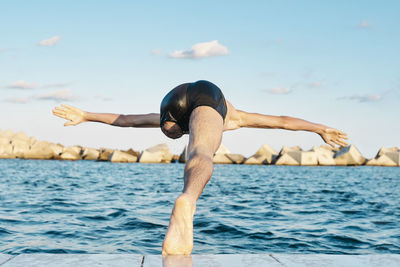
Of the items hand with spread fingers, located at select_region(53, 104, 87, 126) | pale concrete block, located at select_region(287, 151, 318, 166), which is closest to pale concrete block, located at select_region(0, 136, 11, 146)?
pale concrete block, located at select_region(287, 151, 318, 166)

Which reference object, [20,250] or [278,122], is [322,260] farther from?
[20,250]

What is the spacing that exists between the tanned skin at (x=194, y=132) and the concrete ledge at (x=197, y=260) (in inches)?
4.6

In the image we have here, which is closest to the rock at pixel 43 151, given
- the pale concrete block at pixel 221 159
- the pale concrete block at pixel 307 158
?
the pale concrete block at pixel 221 159

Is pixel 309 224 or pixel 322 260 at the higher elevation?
pixel 322 260

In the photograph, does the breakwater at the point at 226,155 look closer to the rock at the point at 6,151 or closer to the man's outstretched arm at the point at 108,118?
the rock at the point at 6,151

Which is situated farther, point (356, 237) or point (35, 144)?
point (35, 144)

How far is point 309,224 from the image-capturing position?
358 inches

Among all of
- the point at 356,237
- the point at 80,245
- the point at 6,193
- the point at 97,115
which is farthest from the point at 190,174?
the point at 6,193

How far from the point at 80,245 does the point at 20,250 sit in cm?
84

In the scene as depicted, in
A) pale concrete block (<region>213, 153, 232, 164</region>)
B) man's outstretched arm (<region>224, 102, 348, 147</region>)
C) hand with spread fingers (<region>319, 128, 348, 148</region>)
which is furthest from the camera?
pale concrete block (<region>213, 153, 232, 164</region>)

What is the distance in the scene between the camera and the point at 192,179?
9.12ft

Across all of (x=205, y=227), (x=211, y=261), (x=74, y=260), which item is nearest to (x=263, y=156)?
(x=205, y=227)

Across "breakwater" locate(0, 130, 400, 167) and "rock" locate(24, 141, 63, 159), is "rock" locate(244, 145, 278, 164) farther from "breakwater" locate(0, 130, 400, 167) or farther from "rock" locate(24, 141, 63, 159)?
"rock" locate(24, 141, 63, 159)

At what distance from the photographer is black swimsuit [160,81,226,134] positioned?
3.39 m
